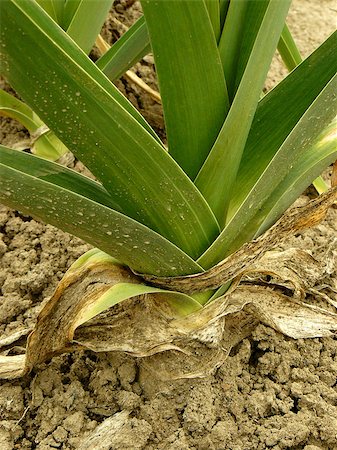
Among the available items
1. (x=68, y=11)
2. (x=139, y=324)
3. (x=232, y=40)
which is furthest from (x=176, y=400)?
(x=68, y=11)

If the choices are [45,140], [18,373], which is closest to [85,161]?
[18,373]

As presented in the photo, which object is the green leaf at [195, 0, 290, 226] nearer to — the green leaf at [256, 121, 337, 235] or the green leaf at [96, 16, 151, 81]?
the green leaf at [256, 121, 337, 235]

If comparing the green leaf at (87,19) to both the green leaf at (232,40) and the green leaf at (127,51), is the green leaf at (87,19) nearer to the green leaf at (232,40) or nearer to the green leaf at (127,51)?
the green leaf at (127,51)

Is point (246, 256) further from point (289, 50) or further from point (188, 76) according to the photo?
point (289, 50)

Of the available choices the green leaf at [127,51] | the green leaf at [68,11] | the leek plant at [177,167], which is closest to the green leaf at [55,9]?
the green leaf at [68,11]

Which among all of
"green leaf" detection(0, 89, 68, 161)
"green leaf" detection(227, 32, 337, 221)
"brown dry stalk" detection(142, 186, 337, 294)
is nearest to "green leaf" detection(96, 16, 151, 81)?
"green leaf" detection(0, 89, 68, 161)

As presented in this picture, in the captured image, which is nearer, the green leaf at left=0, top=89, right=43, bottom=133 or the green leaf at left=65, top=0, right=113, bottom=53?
the green leaf at left=65, top=0, right=113, bottom=53
